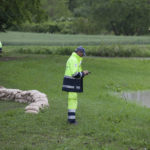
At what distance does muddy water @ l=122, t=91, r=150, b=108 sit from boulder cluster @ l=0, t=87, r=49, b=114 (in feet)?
11.2

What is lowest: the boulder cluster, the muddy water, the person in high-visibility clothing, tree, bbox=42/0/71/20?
tree, bbox=42/0/71/20

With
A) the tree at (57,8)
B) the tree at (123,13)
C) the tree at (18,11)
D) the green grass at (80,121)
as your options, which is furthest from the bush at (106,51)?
the tree at (57,8)

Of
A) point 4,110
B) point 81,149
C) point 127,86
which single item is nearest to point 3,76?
point 127,86

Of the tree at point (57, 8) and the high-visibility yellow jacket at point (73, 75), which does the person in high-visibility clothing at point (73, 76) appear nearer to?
the high-visibility yellow jacket at point (73, 75)

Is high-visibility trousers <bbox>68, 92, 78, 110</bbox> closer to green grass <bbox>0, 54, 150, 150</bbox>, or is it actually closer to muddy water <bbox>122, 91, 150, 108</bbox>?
green grass <bbox>0, 54, 150, 150</bbox>

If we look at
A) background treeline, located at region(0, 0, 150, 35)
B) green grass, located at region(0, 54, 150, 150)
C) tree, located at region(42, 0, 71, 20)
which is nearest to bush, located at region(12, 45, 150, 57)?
green grass, located at region(0, 54, 150, 150)

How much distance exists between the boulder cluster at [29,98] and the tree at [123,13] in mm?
49329

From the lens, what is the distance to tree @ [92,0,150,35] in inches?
2452

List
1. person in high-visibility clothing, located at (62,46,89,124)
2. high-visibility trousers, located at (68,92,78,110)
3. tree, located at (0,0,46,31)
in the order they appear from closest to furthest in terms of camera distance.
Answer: person in high-visibility clothing, located at (62,46,89,124) < high-visibility trousers, located at (68,92,78,110) < tree, located at (0,0,46,31)

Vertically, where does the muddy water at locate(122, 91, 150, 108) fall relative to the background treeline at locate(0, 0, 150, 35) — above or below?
above

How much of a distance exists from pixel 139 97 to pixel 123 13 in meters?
47.4

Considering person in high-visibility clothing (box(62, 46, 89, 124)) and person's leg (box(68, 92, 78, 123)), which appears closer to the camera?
person in high-visibility clothing (box(62, 46, 89, 124))

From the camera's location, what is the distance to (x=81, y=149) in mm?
8055

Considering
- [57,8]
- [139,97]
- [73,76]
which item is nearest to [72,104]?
[73,76]
